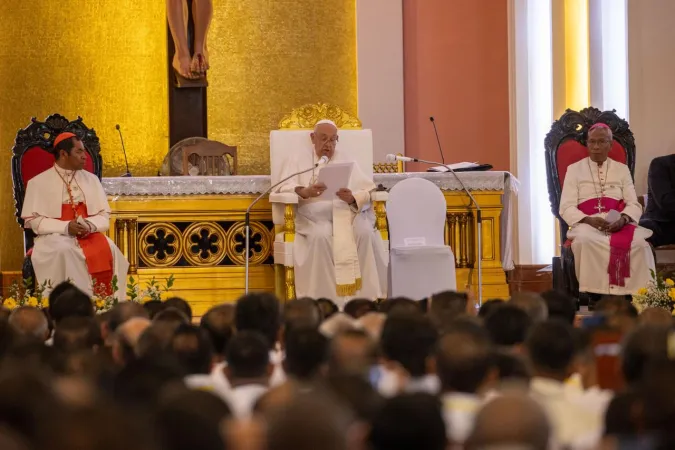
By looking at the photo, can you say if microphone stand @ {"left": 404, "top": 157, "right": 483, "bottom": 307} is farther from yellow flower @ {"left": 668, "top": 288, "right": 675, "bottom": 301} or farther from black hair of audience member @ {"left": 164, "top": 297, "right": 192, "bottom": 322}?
black hair of audience member @ {"left": 164, "top": 297, "right": 192, "bottom": 322}

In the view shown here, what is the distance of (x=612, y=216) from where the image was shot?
27.3ft

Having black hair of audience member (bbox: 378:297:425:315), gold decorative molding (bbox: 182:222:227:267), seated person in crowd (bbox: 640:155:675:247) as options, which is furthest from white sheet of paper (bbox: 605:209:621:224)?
black hair of audience member (bbox: 378:297:425:315)

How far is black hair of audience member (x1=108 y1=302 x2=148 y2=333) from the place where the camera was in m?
4.28

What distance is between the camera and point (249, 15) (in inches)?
469

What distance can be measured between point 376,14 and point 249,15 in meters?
1.34

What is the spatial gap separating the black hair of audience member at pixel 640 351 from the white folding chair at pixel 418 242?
4.56 metres

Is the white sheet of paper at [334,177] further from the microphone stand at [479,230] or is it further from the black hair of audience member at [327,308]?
the black hair of audience member at [327,308]

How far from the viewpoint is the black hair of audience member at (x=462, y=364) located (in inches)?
120

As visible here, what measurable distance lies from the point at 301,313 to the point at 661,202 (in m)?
5.25

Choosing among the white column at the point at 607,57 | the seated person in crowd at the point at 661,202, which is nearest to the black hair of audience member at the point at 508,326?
the seated person in crowd at the point at 661,202

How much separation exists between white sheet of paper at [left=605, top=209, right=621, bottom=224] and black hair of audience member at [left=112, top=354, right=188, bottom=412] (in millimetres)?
5782

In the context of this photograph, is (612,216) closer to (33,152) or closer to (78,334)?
(33,152)

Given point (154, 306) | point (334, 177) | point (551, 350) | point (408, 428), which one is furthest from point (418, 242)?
point (408, 428)

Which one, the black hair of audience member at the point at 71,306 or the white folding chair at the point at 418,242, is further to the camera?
the white folding chair at the point at 418,242
